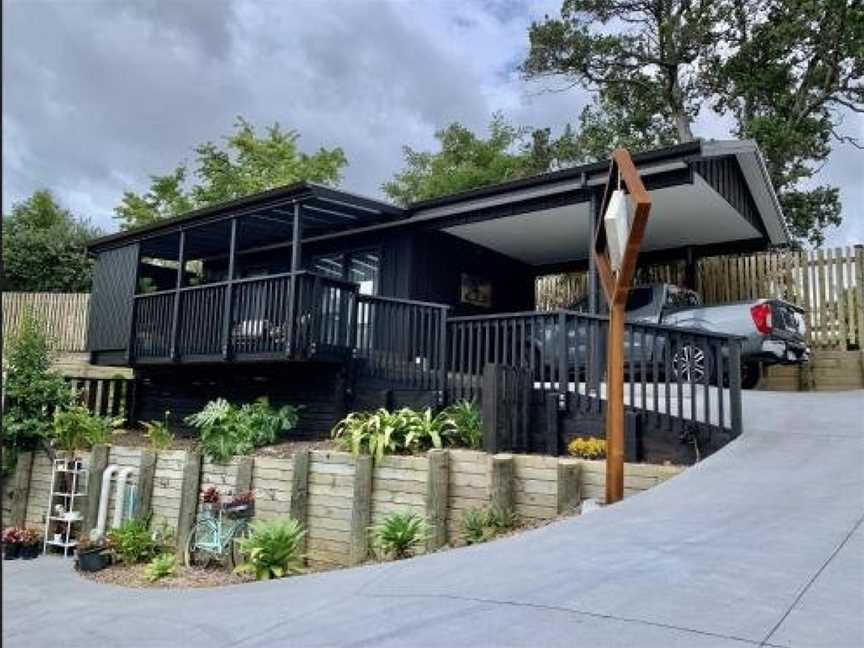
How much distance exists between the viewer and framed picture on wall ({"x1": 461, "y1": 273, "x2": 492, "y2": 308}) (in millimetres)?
14617

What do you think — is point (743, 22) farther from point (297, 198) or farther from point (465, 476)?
point (465, 476)

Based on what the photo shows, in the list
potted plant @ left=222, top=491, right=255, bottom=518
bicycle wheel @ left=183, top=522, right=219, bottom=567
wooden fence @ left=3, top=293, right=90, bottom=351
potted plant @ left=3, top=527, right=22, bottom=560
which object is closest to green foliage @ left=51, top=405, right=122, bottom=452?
potted plant @ left=3, top=527, right=22, bottom=560

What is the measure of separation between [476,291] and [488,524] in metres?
8.84

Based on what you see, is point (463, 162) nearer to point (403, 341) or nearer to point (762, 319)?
point (762, 319)

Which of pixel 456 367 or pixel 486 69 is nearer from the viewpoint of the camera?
pixel 486 69

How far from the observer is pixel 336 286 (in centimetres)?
1022

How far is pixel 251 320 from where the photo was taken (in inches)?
423

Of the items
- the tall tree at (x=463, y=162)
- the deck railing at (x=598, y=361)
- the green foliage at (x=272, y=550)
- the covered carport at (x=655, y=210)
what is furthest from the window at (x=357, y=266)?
the tall tree at (x=463, y=162)

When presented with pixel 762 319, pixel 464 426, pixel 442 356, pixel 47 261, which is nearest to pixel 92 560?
pixel 464 426

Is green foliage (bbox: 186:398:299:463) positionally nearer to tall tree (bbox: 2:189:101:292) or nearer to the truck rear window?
the truck rear window

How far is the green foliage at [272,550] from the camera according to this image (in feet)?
22.4

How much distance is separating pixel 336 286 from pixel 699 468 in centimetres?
573

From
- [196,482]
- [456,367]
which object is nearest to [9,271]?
[196,482]

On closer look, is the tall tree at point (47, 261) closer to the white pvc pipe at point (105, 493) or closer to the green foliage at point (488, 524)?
the white pvc pipe at point (105, 493)
